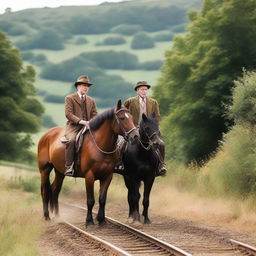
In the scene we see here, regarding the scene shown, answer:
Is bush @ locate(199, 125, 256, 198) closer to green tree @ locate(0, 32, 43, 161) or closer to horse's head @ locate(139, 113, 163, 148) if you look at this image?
horse's head @ locate(139, 113, 163, 148)

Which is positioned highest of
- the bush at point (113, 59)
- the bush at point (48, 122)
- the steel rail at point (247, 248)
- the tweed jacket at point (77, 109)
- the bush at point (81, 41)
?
the bush at point (81, 41)

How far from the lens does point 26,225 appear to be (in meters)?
15.2

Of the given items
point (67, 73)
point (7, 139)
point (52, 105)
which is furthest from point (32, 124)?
point (67, 73)

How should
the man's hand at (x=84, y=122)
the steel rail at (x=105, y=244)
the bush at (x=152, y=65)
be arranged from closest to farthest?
the steel rail at (x=105, y=244) → the man's hand at (x=84, y=122) → the bush at (x=152, y=65)

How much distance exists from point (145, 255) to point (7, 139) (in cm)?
4760

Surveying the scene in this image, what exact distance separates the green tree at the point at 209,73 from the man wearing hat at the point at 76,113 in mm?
17093

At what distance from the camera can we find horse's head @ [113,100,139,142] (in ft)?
48.7

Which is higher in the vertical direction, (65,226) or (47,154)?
(47,154)

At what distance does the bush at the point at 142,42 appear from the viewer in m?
118

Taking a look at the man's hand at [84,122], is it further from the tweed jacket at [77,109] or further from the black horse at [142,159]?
the black horse at [142,159]

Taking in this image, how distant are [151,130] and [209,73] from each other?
2024cm

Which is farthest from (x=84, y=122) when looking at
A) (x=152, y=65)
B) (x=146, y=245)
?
(x=152, y=65)

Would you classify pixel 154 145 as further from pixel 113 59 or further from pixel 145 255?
pixel 113 59

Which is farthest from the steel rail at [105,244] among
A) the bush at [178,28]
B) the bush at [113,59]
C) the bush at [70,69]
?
the bush at [178,28]
